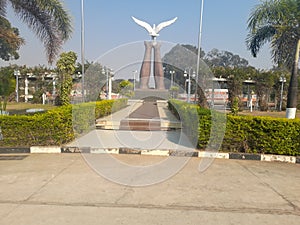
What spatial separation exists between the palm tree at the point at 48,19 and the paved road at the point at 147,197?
468 centimetres

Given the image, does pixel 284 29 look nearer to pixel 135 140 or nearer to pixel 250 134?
pixel 250 134

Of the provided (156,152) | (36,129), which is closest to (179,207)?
(156,152)

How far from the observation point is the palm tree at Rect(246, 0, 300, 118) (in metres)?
8.76

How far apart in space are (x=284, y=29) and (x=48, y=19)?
8.14 metres

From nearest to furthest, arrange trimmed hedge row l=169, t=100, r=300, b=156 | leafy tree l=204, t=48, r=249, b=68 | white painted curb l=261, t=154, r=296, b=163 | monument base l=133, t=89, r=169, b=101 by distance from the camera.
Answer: white painted curb l=261, t=154, r=296, b=163 < trimmed hedge row l=169, t=100, r=300, b=156 < monument base l=133, t=89, r=169, b=101 < leafy tree l=204, t=48, r=249, b=68

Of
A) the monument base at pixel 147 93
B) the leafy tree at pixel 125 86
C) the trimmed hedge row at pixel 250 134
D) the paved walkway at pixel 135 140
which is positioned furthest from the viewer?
the monument base at pixel 147 93

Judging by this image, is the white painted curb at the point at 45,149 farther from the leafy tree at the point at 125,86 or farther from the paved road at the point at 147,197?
the leafy tree at the point at 125,86

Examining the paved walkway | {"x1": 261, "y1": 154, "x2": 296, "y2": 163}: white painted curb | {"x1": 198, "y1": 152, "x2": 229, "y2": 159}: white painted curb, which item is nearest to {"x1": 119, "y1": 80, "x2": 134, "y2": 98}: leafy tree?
the paved walkway

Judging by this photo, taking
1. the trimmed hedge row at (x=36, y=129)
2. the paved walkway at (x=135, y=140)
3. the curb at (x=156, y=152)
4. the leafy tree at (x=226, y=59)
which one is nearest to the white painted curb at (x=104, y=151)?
the curb at (x=156, y=152)

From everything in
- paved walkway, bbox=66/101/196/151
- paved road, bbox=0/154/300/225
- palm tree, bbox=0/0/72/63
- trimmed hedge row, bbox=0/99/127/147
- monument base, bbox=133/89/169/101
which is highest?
palm tree, bbox=0/0/72/63

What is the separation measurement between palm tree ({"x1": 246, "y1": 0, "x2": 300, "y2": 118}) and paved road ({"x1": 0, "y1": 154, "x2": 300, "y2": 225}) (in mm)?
5030

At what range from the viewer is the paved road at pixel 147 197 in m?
2.85

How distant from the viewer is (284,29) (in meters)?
8.84

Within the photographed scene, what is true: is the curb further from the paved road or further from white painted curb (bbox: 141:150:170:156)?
the paved road
